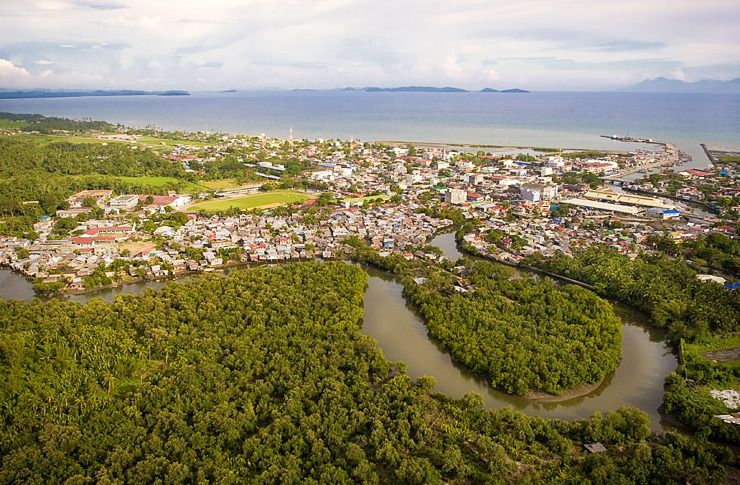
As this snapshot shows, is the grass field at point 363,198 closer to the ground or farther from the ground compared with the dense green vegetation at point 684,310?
farther from the ground

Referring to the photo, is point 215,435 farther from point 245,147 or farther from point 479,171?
point 245,147

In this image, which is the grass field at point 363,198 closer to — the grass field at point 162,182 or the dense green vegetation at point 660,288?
the grass field at point 162,182

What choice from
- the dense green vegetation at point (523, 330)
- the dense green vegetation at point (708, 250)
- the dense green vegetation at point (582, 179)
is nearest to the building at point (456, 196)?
the dense green vegetation at point (582, 179)

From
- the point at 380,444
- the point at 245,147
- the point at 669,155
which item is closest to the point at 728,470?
the point at 380,444

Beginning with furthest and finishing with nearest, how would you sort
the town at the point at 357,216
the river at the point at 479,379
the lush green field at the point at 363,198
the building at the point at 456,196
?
the lush green field at the point at 363,198, the building at the point at 456,196, the town at the point at 357,216, the river at the point at 479,379

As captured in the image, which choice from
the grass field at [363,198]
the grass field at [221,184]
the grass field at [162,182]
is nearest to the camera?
the grass field at [363,198]

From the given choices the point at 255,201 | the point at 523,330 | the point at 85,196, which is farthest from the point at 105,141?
the point at 523,330

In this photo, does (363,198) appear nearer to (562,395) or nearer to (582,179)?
(582,179)
